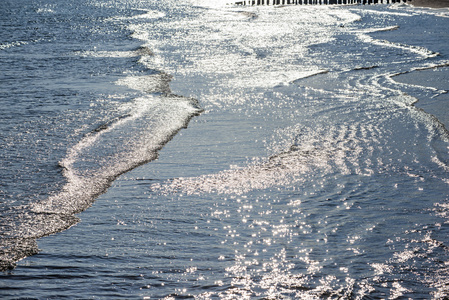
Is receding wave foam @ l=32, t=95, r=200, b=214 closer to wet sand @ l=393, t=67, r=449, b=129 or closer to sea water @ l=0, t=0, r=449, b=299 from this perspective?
sea water @ l=0, t=0, r=449, b=299

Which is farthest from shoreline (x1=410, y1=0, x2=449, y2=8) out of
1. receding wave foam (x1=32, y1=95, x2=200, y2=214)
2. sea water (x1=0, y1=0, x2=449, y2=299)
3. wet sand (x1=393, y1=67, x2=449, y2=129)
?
receding wave foam (x1=32, y1=95, x2=200, y2=214)

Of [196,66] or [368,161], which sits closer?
[368,161]

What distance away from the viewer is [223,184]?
583 cm

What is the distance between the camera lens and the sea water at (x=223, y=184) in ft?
12.9

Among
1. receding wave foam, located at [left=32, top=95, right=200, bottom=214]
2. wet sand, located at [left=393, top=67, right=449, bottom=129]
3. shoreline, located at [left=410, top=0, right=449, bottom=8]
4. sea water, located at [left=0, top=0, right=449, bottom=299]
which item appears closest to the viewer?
sea water, located at [left=0, top=0, right=449, bottom=299]

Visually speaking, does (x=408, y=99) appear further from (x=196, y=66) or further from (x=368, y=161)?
(x=196, y=66)

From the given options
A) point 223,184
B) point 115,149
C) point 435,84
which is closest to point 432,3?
point 435,84

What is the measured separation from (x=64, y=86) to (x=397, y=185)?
7648 mm

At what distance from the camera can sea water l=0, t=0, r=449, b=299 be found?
12.9 ft

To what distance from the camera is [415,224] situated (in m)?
4.77

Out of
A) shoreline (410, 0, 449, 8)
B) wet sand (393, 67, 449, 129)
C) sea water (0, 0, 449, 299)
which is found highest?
shoreline (410, 0, 449, 8)

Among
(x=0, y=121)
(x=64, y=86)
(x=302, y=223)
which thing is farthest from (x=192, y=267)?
(x=64, y=86)

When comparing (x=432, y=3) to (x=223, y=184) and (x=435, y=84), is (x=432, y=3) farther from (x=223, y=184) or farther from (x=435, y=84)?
(x=223, y=184)

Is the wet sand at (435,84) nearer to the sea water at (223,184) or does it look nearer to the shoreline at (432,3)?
the sea water at (223,184)
